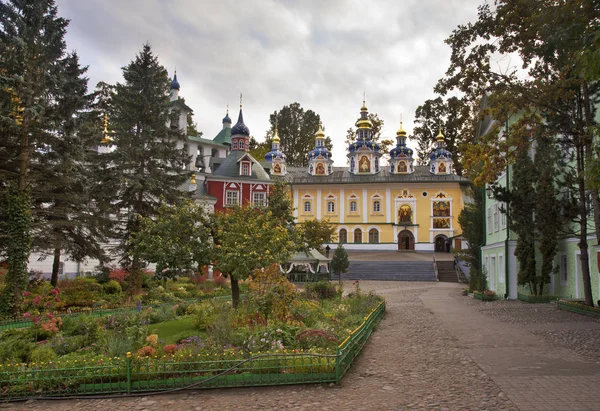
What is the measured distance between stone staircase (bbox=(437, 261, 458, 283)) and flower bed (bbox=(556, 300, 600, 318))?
21.2 meters

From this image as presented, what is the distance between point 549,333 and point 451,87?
7545 millimetres

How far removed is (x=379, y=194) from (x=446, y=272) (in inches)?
774

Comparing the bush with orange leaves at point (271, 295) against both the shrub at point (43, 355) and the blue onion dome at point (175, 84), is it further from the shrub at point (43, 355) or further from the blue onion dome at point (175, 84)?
the blue onion dome at point (175, 84)

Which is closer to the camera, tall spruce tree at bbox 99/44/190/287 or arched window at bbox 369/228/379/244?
tall spruce tree at bbox 99/44/190/287

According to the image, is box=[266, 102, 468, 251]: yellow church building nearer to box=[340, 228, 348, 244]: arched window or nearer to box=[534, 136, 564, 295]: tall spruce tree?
box=[340, 228, 348, 244]: arched window

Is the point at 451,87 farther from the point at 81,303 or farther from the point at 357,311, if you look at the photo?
the point at 81,303

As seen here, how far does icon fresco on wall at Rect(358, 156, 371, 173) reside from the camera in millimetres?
60344

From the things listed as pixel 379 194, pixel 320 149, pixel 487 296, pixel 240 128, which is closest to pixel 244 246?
pixel 487 296

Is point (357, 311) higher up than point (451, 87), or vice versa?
point (451, 87)

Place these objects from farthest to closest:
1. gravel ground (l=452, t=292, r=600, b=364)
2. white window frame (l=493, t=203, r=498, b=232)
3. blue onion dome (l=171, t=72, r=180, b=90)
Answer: blue onion dome (l=171, t=72, r=180, b=90), white window frame (l=493, t=203, r=498, b=232), gravel ground (l=452, t=292, r=600, b=364)

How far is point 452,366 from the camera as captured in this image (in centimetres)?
916

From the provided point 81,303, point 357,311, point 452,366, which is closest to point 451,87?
point 357,311

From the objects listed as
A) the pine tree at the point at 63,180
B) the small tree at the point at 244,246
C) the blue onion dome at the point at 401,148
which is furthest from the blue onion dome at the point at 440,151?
the small tree at the point at 244,246

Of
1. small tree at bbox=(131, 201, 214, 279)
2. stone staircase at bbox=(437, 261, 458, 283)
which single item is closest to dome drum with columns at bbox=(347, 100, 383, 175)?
stone staircase at bbox=(437, 261, 458, 283)
